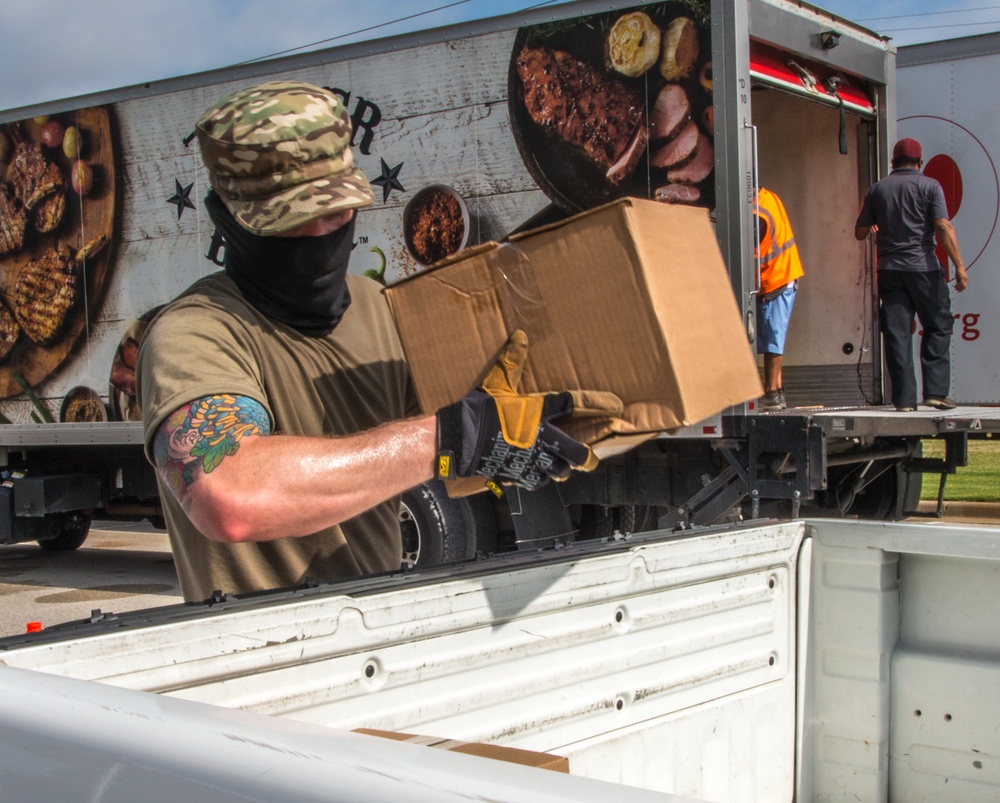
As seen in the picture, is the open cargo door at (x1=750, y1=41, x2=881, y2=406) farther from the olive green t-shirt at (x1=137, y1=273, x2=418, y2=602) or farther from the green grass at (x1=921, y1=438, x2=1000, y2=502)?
the olive green t-shirt at (x1=137, y1=273, x2=418, y2=602)

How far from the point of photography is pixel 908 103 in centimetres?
909

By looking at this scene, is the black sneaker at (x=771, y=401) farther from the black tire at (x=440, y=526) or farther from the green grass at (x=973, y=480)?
the green grass at (x=973, y=480)

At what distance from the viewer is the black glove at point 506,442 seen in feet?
6.37

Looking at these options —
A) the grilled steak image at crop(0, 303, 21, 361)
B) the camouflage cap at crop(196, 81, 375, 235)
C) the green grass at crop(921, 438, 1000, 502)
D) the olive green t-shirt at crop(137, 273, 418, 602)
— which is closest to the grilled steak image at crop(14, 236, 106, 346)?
the grilled steak image at crop(0, 303, 21, 361)

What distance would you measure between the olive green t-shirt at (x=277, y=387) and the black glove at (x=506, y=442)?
378mm

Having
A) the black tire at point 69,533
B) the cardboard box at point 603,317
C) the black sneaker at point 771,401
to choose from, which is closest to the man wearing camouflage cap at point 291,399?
the cardboard box at point 603,317

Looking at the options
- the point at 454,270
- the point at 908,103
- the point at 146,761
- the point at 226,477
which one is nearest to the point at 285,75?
the point at 908,103

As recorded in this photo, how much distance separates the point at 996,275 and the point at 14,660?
333 inches

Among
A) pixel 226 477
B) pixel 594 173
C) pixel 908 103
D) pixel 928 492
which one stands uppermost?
pixel 908 103

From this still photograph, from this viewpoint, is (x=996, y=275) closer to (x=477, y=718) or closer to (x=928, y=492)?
(x=928, y=492)

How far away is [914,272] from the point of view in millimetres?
7188

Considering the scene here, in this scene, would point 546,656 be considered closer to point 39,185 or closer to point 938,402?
point 938,402

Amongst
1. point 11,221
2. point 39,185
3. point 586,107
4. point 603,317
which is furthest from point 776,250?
point 11,221

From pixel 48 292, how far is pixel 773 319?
561cm
